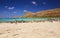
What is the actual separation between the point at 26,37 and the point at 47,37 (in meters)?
0.60

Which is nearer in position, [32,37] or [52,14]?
[32,37]

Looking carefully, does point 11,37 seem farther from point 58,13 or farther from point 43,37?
point 58,13

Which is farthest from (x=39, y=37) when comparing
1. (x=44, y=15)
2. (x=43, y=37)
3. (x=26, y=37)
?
(x=44, y=15)

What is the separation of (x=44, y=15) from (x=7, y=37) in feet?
104

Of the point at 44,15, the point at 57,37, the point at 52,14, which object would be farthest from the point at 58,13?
the point at 57,37

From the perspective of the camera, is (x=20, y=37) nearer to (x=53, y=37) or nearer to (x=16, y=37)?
(x=16, y=37)

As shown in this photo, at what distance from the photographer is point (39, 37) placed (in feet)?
11.0

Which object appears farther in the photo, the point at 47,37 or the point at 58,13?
the point at 58,13

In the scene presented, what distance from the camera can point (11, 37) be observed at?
3381 millimetres

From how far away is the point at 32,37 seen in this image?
11.1 ft

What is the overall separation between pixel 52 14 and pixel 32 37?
3209 centimetres

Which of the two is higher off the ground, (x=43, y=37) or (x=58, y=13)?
(x=58, y=13)

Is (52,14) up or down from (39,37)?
up

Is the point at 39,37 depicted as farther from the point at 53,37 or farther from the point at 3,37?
the point at 3,37
